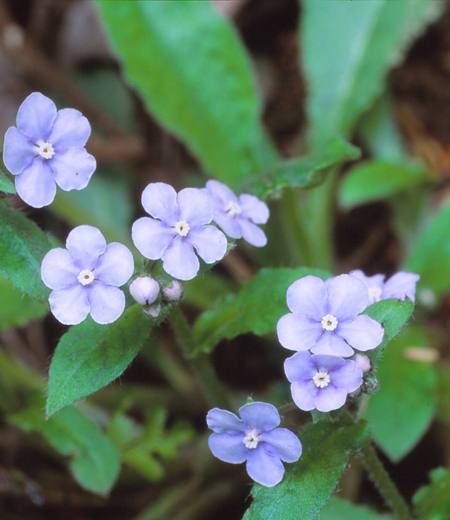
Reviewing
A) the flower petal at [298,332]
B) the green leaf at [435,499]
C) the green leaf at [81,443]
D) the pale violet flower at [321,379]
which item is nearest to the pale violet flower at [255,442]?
the pale violet flower at [321,379]

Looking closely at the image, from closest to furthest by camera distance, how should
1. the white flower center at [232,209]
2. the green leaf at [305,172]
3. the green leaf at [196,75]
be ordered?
the white flower center at [232,209], the green leaf at [305,172], the green leaf at [196,75]

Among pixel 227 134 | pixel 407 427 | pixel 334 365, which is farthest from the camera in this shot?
pixel 227 134

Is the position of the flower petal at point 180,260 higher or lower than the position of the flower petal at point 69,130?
lower

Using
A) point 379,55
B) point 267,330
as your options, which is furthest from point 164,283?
point 379,55

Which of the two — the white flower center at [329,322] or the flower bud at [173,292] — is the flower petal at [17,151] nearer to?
the flower bud at [173,292]

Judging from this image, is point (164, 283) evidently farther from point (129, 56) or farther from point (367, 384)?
point (129, 56)

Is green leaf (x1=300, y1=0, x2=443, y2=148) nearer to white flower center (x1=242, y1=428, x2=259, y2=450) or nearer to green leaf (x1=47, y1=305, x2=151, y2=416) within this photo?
green leaf (x1=47, y1=305, x2=151, y2=416)
